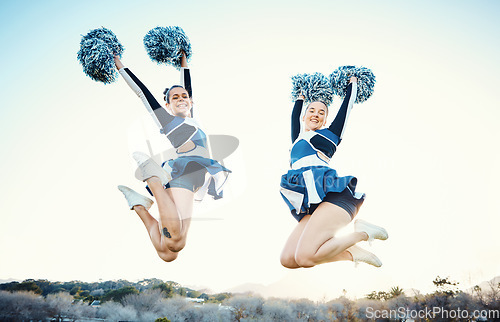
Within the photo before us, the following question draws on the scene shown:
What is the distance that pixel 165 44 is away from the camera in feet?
12.7

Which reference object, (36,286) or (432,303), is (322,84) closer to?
(432,303)

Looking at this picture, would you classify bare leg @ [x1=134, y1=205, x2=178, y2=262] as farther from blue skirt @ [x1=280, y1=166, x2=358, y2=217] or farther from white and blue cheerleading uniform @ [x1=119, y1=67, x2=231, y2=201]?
blue skirt @ [x1=280, y1=166, x2=358, y2=217]

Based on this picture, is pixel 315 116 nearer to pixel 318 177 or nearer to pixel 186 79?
pixel 318 177

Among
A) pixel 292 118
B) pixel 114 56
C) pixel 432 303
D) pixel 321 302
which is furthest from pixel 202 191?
pixel 321 302

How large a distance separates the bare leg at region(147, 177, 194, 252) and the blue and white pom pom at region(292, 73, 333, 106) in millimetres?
1758

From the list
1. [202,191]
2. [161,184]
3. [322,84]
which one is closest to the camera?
[161,184]

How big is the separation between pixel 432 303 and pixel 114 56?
22.2 m

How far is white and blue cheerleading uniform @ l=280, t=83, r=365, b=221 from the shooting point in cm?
311

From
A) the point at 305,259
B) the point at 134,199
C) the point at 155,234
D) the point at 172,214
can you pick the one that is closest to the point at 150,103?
the point at 134,199

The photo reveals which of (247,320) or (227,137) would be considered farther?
(247,320)

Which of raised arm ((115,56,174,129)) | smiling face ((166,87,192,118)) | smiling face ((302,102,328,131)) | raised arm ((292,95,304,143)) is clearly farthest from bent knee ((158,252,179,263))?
smiling face ((302,102,328,131))

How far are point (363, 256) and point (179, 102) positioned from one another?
241 centimetres

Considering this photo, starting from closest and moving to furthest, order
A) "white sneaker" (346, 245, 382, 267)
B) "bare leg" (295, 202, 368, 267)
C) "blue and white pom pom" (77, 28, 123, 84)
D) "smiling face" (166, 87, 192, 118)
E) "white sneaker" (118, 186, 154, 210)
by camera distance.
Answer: "bare leg" (295, 202, 368, 267) < "white sneaker" (346, 245, 382, 267) < "white sneaker" (118, 186, 154, 210) < "blue and white pom pom" (77, 28, 123, 84) < "smiling face" (166, 87, 192, 118)

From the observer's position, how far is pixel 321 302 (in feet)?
78.1
